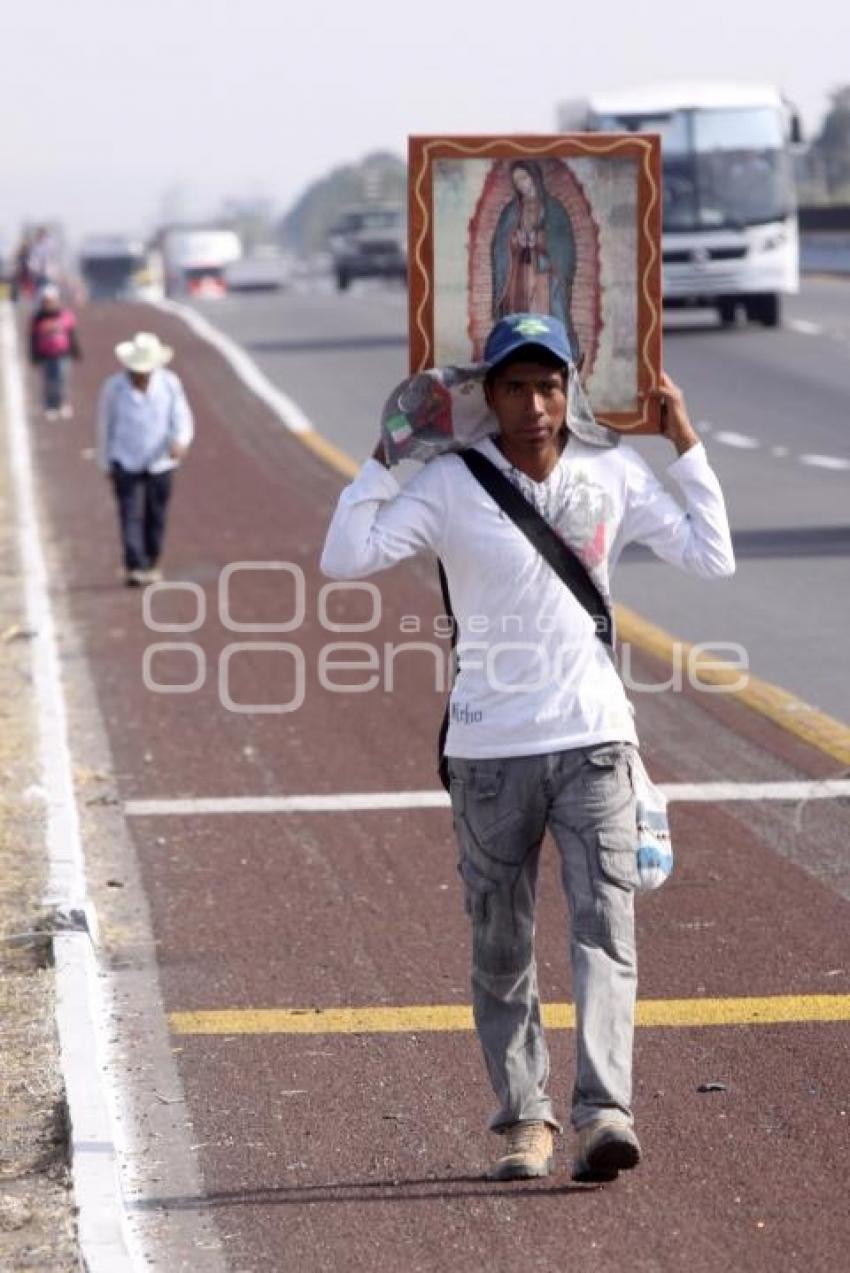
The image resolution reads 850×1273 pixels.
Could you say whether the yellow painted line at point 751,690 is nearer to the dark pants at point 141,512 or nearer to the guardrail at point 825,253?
the dark pants at point 141,512

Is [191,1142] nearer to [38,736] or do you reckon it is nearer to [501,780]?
[501,780]

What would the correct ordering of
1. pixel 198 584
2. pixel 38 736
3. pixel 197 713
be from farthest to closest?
pixel 198 584 < pixel 197 713 < pixel 38 736

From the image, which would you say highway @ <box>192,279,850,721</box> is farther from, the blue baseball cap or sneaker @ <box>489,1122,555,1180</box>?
the blue baseball cap

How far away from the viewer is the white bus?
4069 centimetres

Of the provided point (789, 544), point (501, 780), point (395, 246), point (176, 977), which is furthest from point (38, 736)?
point (395, 246)

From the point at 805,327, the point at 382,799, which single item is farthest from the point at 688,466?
the point at 805,327

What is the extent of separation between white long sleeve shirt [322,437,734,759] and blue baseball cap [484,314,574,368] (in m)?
0.25

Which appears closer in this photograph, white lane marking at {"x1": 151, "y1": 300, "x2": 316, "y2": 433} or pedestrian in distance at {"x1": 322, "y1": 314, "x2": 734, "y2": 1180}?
pedestrian in distance at {"x1": 322, "y1": 314, "x2": 734, "y2": 1180}

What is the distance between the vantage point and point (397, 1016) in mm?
7992

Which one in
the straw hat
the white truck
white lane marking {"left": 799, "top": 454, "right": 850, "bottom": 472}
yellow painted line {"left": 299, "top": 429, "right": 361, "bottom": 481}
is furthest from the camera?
the white truck

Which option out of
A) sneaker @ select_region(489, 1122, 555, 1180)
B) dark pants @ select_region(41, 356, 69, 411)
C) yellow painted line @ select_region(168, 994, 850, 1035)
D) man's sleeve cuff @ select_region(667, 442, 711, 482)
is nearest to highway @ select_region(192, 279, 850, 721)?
dark pants @ select_region(41, 356, 69, 411)

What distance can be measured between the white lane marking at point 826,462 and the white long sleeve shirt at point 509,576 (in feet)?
64.1

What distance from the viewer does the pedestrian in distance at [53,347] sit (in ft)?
116

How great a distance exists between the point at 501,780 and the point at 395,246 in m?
67.3
